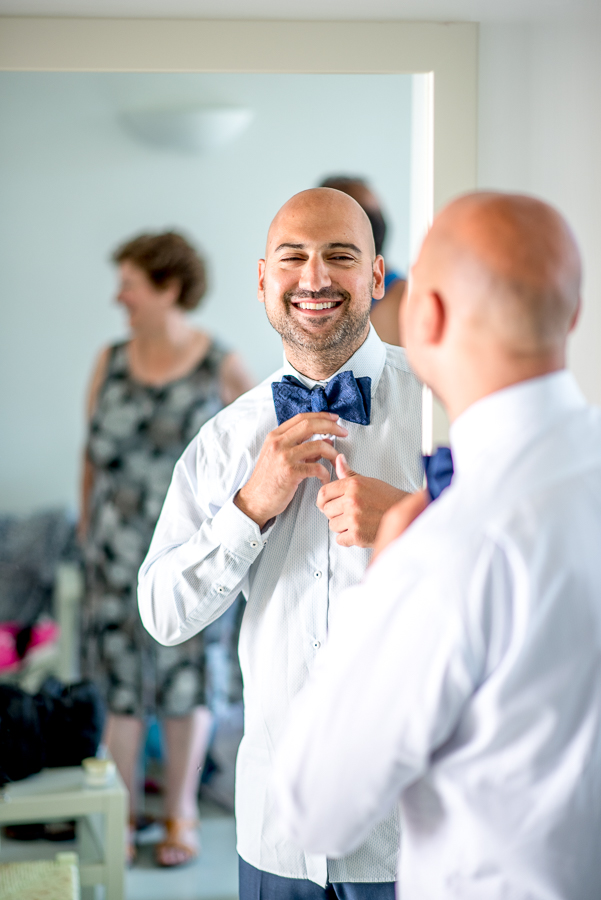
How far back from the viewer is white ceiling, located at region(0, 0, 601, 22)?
190 cm

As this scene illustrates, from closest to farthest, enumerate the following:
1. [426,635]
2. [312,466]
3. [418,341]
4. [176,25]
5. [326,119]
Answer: [426,635]
[418,341]
[312,466]
[176,25]
[326,119]

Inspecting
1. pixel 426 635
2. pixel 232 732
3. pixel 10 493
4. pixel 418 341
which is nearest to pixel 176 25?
pixel 418 341

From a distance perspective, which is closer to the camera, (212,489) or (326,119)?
(212,489)

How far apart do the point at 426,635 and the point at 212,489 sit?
876 mm

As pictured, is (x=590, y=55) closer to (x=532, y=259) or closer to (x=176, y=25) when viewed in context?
(x=176, y=25)

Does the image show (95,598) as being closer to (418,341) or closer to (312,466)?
(312,466)

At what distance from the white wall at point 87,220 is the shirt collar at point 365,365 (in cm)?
134

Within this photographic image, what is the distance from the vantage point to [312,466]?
1416 millimetres

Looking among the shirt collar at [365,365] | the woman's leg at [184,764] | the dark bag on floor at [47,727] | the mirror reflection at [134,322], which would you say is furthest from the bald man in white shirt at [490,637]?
the woman's leg at [184,764]

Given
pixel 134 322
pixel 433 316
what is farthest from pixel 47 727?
pixel 433 316

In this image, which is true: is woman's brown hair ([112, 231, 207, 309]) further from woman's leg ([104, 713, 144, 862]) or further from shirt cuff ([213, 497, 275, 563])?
shirt cuff ([213, 497, 275, 563])

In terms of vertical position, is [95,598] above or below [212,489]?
below

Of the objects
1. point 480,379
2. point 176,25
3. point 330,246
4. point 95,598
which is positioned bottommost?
point 95,598

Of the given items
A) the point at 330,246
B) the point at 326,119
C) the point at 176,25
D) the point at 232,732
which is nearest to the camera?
the point at 330,246
